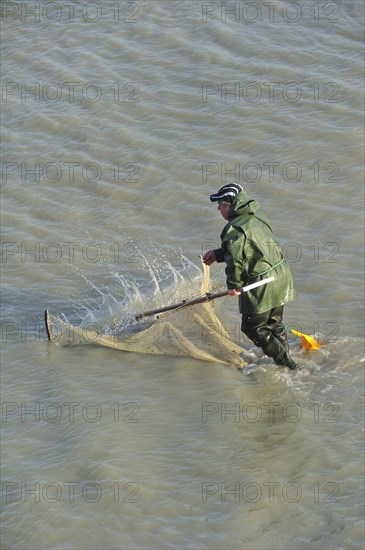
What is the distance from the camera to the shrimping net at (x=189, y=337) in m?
8.23

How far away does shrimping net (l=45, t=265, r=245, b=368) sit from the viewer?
8.23m

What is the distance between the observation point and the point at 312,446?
23.1ft

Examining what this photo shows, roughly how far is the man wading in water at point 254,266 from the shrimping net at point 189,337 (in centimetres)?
35

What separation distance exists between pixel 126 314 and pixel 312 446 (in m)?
2.64

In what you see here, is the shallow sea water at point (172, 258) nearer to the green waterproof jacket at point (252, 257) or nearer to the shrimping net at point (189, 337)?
the shrimping net at point (189, 337)

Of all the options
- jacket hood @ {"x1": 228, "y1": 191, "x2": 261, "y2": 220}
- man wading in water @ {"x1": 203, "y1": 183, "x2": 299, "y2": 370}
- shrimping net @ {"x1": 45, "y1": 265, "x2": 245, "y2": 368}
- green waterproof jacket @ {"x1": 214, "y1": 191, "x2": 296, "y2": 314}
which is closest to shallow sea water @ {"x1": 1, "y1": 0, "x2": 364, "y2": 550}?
shrimping net @ {"x1": 45, "y1": 265, "x2": 245, "y2": 368}

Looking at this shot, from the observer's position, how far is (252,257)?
25.3 ft

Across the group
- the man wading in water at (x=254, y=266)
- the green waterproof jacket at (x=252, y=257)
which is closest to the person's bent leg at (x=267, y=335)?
the man wading in water at (x=254, y=266)

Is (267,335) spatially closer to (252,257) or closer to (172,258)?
(252,257)

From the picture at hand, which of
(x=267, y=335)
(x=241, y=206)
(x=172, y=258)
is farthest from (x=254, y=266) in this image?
(x=172, y=258)

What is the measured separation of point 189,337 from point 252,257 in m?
1.03

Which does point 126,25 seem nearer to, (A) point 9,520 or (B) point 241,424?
(B) point 241,424

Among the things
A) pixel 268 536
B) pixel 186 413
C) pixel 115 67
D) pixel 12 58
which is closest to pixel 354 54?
pixel 115 67

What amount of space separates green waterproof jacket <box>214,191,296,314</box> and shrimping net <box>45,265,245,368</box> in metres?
0.46
